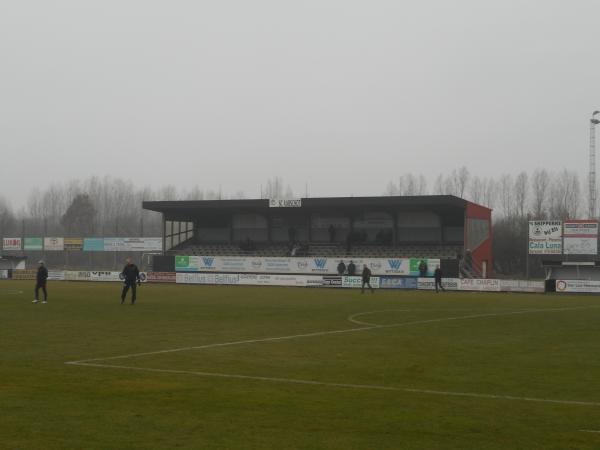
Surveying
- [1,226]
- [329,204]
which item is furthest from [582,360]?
[1,226]

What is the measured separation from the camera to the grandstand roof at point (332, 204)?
6725 centimetres

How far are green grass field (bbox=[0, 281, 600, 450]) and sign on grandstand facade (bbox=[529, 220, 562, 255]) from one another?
34049 millimetres

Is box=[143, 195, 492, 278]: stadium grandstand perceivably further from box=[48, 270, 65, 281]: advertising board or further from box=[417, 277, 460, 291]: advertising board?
box=[48, 270, 65, 281]: advertising board

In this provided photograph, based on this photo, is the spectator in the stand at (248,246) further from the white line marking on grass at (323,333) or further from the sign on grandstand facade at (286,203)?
the white line marking on grass at (323,333)

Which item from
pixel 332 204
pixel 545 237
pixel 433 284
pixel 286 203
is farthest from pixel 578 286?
pixel 286 203

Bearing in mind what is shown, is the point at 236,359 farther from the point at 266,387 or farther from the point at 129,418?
the point at 129,418

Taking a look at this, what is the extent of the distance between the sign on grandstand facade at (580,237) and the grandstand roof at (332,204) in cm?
1085

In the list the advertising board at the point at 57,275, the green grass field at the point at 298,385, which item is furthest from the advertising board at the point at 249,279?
the green grass field at the point at 298,385

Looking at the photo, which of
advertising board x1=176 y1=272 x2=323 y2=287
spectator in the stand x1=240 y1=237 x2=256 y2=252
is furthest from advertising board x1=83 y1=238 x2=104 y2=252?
advertising board x1=176 y1=272 x2=323 y2=287

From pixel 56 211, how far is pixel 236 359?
5034 inches

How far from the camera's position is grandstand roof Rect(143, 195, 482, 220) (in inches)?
2648

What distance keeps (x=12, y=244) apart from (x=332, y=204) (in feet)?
124

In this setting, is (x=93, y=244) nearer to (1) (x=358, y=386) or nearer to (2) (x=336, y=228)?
(2) (x=336, y=228)

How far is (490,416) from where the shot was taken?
36.6 ft
